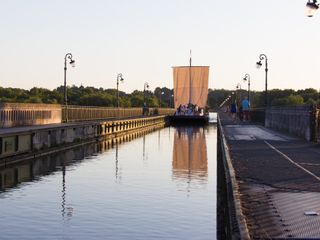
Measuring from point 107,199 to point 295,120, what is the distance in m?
21.9

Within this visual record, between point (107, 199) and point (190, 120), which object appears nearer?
point (107, 199)

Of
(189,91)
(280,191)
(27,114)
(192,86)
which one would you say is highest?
(192,86)

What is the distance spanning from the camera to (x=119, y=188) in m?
23.4

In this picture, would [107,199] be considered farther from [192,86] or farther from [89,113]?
[192,86]

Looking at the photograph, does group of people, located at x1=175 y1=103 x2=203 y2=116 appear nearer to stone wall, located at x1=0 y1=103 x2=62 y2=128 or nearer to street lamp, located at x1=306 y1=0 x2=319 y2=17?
stone wall, located at x1=0 y1=103 x2=62 y2=128

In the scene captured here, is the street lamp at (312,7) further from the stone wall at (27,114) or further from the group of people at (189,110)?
the group of people at (189,110)

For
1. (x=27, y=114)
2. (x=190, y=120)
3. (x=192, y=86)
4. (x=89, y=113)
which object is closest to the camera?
(x=27, y=114)

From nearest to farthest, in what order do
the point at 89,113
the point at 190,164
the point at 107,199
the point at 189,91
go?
the point at 107,199, the point at 190,164, the point at 89,113, the point at 189,91

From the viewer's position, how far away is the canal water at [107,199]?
15.4 metres

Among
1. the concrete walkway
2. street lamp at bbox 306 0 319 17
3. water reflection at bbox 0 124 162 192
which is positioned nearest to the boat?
water reflection at bbox 0 124 162 192

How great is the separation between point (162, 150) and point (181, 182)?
20.9 meters

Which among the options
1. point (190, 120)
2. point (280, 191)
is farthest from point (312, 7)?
point (190, 120)

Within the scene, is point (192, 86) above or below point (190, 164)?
above

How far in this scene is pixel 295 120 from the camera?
39.7 metres
